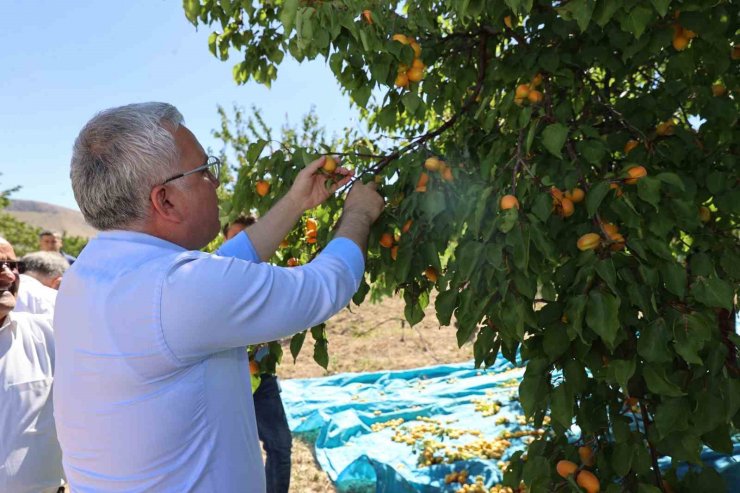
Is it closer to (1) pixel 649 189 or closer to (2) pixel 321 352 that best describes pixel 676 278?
(1) pixel 649 189

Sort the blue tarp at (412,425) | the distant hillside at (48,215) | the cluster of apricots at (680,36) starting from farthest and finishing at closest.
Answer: the distant hillside at (48,215) → the blue tarp at (412,425) → the cluster of apricots at (680,36)

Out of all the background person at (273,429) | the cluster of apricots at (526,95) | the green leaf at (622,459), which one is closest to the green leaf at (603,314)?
the green leaf at (622,459)

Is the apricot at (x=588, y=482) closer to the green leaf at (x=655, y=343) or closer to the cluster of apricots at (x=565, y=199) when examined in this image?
the green leaf at (x=655, y=343)

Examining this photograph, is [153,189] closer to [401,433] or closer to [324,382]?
[401,433]

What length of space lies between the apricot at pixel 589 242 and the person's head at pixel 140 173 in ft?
3.34

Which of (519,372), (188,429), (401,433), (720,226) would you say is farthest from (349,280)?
(519,372)

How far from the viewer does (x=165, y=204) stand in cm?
149

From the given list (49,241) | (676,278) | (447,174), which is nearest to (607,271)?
(676,278)

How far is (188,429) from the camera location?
1.42 m

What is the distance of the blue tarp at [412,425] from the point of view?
449cm

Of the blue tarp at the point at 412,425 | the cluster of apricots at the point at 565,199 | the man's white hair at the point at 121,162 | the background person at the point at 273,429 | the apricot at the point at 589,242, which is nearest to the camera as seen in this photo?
the man's white hair at the point at 121,162

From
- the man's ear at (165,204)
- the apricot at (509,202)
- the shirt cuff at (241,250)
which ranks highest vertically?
the man's ear at (165,204)

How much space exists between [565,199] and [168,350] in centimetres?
119

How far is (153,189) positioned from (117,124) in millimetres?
179
